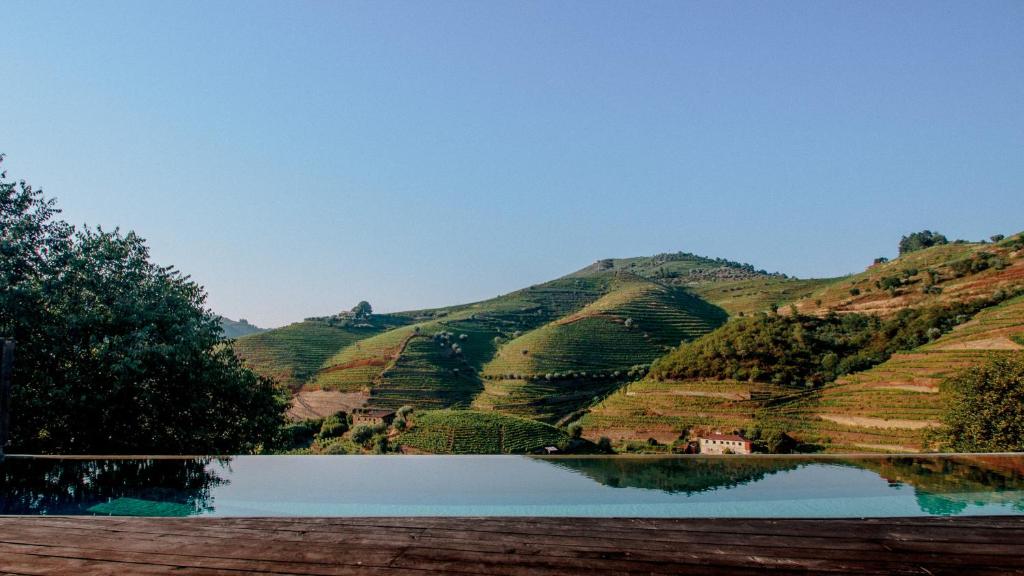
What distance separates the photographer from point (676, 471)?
141 inches

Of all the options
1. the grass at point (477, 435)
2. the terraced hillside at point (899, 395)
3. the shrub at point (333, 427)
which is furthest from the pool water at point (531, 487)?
the shrub at point (333, 427)

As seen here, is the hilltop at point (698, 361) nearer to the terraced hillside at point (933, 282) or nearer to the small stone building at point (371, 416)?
the terraced hillside at point (933, 282)

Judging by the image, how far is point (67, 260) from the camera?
887 cm

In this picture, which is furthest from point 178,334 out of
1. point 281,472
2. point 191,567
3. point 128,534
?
point 191,567

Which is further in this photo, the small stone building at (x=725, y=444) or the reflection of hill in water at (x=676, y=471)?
the small stone building at (x=725, y=444)

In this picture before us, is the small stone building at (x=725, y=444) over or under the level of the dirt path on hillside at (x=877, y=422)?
under

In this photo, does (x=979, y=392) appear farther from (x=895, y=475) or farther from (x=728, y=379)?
(x=895, y=475)

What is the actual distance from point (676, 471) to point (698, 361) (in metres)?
47.5

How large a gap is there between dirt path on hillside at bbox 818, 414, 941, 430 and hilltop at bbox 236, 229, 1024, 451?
88 mm

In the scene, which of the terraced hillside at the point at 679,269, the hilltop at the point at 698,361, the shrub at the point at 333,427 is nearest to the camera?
the hilltop at the point at 698,361

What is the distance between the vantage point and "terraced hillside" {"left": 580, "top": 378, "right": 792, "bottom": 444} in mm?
39469

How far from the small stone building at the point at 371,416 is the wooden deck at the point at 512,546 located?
40.3m

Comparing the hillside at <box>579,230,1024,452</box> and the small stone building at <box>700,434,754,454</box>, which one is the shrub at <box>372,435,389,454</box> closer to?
the hillside at <box>579,230,1024,452</box>

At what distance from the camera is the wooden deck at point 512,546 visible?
1934 millimetres
